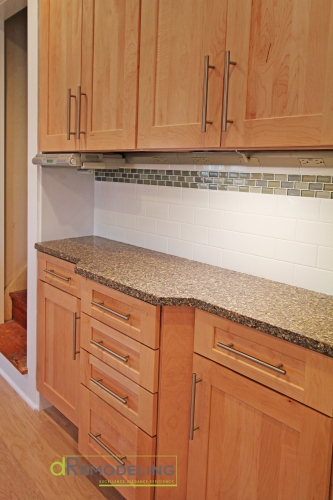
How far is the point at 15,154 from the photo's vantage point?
310 cm

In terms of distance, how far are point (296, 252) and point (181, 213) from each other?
2.03 feet

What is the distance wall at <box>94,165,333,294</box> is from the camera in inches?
60.8

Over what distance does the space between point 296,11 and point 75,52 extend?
3.68 feet

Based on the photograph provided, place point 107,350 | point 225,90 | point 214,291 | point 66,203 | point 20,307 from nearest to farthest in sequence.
A: point 225,90
point 214,291
point 107,350
point 66,203
point 20,307

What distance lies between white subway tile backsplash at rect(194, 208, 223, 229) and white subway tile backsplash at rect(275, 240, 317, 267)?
0.30 metres

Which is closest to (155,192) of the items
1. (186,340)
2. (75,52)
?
(75,52)

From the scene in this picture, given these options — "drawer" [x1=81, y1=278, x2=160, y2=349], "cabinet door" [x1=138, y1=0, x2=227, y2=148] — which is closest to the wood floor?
"drawer" [x1=81, y1=278, x2=160, y2=349]

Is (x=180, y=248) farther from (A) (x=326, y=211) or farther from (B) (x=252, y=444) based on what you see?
(B) (x=252, y=444)

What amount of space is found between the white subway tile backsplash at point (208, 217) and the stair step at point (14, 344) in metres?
1.37

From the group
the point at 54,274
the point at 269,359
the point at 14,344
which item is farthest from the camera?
the point at 14,344

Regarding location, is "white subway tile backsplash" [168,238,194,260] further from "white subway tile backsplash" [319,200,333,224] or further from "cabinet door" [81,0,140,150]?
"white subway tile backsplash" [319,200,333,224]

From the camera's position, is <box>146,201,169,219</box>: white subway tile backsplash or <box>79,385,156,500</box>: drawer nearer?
<box>79,385,156,500</box>: drawer

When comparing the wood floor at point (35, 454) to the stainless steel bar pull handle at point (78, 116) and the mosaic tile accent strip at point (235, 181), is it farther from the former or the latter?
the stainless steel bar pull handle at point (78, 116)

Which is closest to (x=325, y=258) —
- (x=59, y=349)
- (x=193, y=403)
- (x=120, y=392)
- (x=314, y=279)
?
(x=314, y=279)
